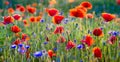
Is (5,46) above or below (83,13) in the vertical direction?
below

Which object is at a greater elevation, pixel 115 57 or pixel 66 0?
pixel 115 57

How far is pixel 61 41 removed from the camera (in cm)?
324

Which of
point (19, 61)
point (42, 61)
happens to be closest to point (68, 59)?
point (42, 61)

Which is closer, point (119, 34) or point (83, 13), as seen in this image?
point (83, 13)

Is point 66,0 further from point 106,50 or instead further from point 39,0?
point 106,50

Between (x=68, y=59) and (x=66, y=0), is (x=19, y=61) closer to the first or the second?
(x=68, y=59)

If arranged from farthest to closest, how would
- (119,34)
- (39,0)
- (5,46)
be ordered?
(39,0) < (119,34) < (5,46)

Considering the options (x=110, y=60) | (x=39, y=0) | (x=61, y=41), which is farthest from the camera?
(x=39, y=0)

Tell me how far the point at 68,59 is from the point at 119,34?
98cm

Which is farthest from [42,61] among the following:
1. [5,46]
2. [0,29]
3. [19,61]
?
[0,29]

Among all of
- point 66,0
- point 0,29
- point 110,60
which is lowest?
point 66,0

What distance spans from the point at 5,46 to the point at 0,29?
1.10m

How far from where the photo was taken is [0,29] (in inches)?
179

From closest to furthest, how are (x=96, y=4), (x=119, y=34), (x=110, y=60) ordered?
(x=110, y=60)
(x=119, y=34)
(x=96, y=4)
